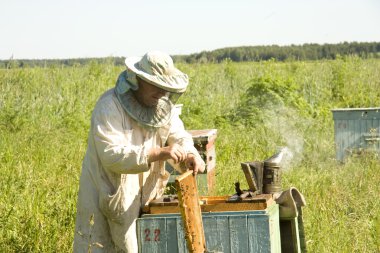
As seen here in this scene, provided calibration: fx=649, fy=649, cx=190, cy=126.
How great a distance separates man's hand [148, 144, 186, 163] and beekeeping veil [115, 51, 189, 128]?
0.88 feet

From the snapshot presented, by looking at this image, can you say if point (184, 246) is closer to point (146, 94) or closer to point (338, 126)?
point (146, 94)

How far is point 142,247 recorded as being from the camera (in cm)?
365

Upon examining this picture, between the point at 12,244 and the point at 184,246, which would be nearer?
the point at 184,246

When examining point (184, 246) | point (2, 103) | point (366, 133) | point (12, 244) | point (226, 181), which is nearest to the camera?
point (184, 246)

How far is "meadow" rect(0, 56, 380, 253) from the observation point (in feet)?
16.8

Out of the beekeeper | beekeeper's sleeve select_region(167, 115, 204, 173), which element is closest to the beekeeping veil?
the beekeeper

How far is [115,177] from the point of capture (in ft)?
12.1

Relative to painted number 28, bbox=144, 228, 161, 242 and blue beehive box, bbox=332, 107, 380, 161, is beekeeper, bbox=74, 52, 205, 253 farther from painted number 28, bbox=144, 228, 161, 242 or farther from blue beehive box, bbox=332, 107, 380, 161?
blue beehive box, bbox=332, 107, 380, 161

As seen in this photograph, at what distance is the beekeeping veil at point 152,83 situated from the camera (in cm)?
361

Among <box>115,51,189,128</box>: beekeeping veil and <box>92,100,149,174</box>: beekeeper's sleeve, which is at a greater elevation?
<box>115,51,189,128</box>: beekeeping veil

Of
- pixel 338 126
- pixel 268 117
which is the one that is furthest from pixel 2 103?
pixel 338 126

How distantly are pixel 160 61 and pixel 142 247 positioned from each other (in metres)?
1.05

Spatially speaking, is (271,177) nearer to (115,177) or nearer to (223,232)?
(223,232)

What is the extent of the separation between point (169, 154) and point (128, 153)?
225 millimetres
